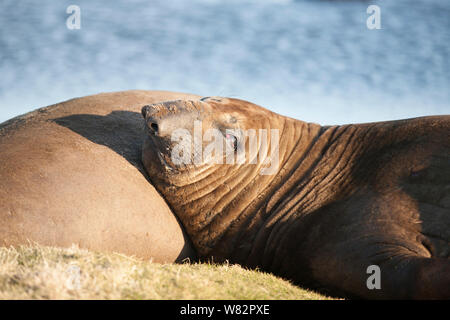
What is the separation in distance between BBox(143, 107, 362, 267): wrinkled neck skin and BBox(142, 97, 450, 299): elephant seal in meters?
0.01

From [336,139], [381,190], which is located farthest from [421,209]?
[336,139]

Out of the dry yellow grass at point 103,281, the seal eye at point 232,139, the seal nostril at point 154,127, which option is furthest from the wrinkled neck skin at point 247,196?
the dry yellow grass at point 103,281

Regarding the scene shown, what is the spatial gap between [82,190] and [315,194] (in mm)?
2331

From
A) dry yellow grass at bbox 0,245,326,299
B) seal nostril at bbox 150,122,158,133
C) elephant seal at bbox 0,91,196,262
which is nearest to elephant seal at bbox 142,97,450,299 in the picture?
seal nostril at bbox 150,122,158,133

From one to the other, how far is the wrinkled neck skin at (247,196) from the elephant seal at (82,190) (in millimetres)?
229

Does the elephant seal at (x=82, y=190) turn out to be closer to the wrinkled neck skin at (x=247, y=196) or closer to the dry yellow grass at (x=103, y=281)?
the wrinkled neck skin at (x=247, y=196)

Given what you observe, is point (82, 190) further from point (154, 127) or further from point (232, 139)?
point (232, 139)

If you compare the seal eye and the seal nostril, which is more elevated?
the seal nostril

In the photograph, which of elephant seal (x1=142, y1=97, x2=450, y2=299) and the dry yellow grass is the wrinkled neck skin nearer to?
elephant seal (x1=142, y1=97, x2=450, y2=299)

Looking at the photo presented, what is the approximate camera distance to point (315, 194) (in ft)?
16.7

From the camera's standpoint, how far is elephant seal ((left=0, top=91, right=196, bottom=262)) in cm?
466

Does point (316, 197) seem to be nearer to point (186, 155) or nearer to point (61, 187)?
point (186, 155)

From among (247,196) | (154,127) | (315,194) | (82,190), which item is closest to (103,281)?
(82,190)

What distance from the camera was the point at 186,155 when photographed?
5328mm
